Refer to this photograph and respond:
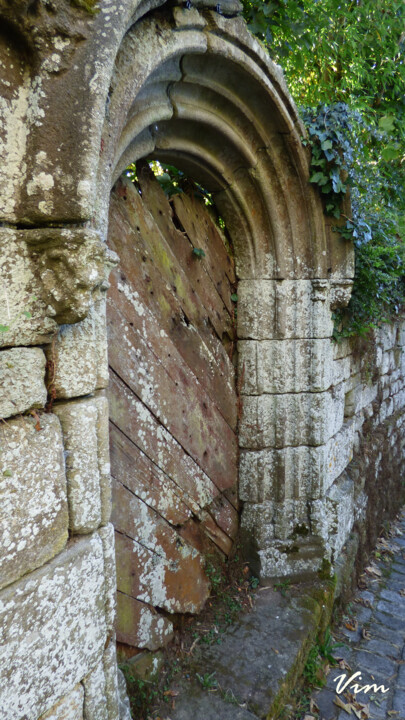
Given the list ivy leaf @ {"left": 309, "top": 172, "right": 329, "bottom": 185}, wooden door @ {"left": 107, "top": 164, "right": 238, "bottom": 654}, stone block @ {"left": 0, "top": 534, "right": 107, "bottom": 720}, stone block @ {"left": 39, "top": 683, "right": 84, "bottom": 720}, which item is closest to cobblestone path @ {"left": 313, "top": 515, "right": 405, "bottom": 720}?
wooden door @ {"left": 107, "top": 164, "right": 238, "bottom": 654}

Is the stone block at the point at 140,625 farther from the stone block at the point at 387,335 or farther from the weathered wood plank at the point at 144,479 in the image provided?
the stone block at the point at 387,335

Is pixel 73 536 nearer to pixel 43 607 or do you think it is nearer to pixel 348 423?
pixel 43 607

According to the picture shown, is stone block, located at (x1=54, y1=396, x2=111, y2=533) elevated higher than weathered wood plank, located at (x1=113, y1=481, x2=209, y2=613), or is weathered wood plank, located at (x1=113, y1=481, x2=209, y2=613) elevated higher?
stone block, located at (x1=54, y1=396, x2=111, y2=533)

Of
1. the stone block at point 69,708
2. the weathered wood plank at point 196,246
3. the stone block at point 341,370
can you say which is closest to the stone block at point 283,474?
the stone block at point 341,370

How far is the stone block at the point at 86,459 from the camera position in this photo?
1240mm

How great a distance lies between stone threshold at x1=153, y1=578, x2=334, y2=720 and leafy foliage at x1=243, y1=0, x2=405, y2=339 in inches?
71.6

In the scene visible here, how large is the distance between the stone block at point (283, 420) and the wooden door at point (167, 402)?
106 mm

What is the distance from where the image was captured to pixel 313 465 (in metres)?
3.06

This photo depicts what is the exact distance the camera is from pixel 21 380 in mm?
1100

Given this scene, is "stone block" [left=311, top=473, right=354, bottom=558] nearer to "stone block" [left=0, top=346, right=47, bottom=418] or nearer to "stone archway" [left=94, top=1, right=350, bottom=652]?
"stone archway" [left=94, top=1, right=350, bottom=652]

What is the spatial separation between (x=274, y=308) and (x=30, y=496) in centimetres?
212

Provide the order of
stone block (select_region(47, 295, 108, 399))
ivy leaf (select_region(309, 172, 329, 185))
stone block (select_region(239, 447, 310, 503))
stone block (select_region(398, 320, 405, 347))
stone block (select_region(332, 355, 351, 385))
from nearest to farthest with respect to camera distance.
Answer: stone block (select_region(47, 295, 108, 399)) → ivy leaf (select_region(309, 172, 329, 185)) → stone block (select_region(239, 447, 310, 503)) → stone block (select_region(332, 355, 351, 385)) → stone block (select_region(398, 320, 405, 347))

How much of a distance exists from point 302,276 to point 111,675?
2.36 meters

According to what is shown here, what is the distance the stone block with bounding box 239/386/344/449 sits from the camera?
2.97 m
